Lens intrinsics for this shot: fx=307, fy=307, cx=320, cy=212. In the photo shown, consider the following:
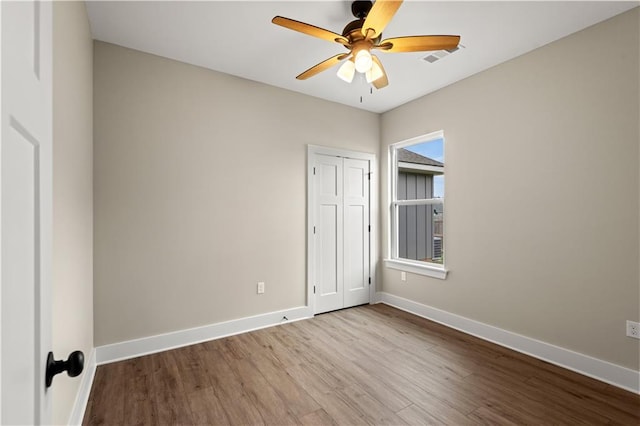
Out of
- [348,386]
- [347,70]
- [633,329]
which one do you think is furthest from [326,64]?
[633,329]

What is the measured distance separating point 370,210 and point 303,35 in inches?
97.3

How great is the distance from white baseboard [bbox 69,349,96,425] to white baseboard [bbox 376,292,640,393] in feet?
10.9

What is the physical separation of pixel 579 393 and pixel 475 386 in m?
0.71

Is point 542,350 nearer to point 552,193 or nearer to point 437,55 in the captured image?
point 552,193

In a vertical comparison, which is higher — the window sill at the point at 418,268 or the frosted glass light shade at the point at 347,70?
the frosted glass light shade at the point at 347,70

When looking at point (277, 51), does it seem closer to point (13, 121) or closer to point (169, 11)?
point (169, 11)

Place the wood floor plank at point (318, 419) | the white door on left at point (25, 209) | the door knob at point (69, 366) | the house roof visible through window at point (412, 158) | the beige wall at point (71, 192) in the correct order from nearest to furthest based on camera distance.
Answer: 1. the white door on left at point (25, 209)
2. the door knob at point (69, 366)
3. the beige wall at point (71, 192)
4. the wood floor plank at point (318, 419)
5. the house roof visible through window at point (412, 158)

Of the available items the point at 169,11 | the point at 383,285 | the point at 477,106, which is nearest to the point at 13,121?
the point at 169,11

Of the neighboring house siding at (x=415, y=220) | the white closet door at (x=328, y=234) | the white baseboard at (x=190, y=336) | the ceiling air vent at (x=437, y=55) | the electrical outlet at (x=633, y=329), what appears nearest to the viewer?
the electrical outlet at (x=633, y=329)

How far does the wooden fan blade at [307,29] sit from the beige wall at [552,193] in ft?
6.16

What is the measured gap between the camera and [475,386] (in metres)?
2.30

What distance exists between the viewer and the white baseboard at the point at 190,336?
2.68 meters

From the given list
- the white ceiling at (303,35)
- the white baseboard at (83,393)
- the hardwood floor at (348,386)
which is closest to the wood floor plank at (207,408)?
the hardwood floor at (348,386)

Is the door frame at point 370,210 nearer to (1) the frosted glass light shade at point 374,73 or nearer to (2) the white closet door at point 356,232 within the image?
(2) the white closet door at point 356,232
